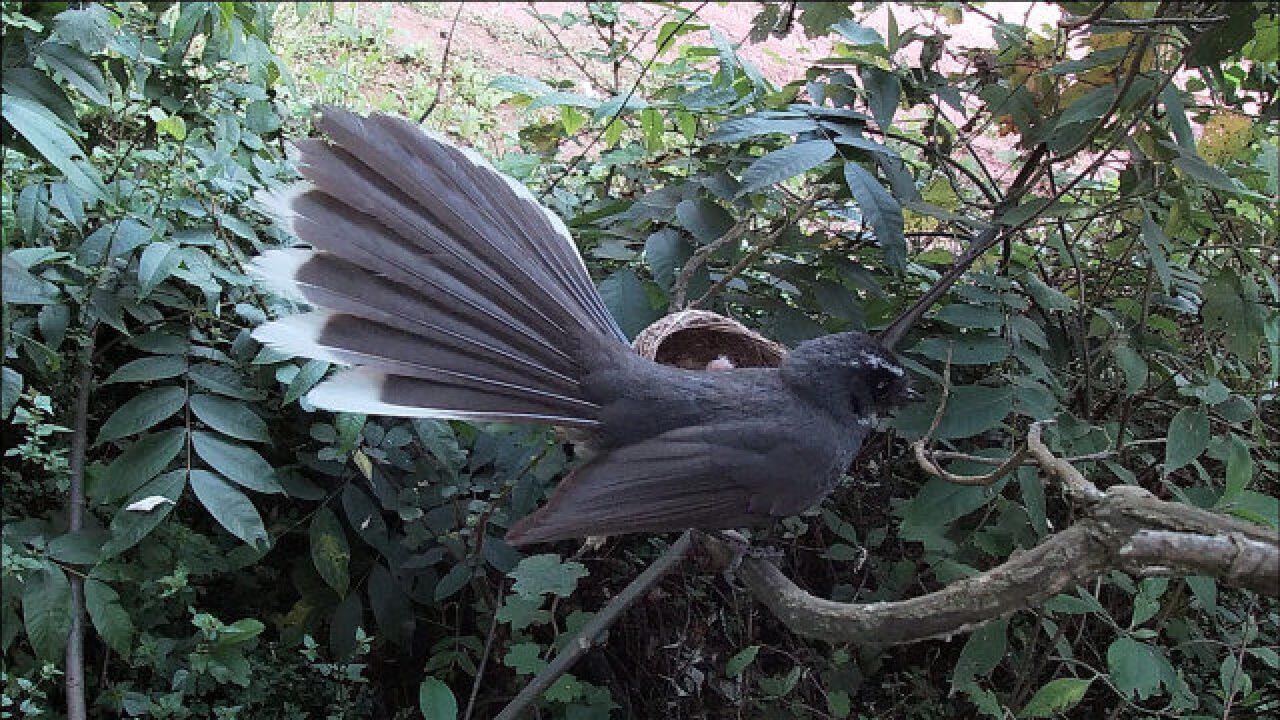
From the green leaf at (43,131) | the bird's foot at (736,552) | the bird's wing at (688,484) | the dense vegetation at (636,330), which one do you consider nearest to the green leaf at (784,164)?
the dense vegetation at (636,330)

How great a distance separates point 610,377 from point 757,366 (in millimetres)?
620

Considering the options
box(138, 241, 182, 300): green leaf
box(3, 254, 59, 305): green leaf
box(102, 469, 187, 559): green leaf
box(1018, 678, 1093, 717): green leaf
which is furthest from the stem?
box(1018, 678, 1093, 717): green leaf

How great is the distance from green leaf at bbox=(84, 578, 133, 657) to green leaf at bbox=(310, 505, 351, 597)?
516mm

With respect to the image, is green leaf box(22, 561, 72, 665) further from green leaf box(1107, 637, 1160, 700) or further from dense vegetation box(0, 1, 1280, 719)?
green leaf box(1107, 637, 1160, 700)

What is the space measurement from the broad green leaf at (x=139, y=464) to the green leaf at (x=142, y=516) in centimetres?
3

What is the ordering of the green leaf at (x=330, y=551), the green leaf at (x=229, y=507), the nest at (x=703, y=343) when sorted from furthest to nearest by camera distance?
the green leaf at (x=330, y=551) < the nest at (x=703, y=343) < the green leaf at (x=229, y=507)

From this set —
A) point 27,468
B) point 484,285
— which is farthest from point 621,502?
point 27,468

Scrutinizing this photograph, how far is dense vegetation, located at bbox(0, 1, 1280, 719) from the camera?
94.5 inches

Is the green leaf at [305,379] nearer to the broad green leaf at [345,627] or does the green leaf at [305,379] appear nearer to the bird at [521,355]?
the bird at [521,355]

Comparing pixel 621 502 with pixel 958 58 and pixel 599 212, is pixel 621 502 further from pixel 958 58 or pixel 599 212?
pixel 958 58

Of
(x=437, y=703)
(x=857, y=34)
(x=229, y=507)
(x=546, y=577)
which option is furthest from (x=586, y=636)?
(x=857, y=34)

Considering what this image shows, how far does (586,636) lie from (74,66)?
1.82 meters

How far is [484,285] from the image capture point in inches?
95.9

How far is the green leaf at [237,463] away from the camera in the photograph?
2.51 metres
